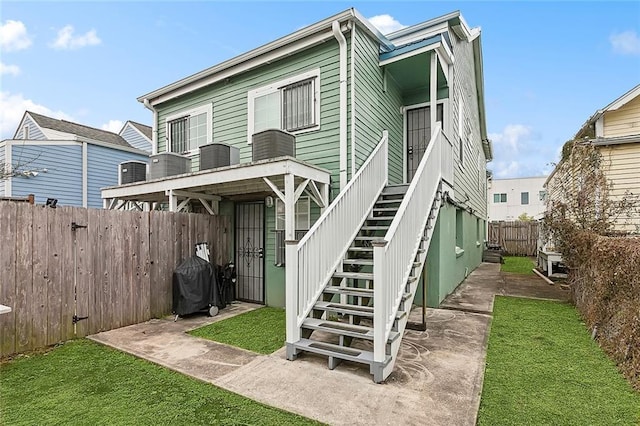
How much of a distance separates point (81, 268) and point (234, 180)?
8.62ft

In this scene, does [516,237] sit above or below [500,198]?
below

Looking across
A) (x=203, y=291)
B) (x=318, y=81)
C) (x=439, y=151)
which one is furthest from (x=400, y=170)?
(x=203, y=291)

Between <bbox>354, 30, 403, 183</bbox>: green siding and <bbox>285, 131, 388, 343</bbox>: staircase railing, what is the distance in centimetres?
54

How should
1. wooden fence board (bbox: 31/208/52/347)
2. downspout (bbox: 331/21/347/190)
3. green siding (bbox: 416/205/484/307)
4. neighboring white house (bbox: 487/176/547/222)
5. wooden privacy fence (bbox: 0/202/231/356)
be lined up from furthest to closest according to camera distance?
1. neighboring white house (bbox: 487/176/547/222)
2. green siding (bbox: 416/205/484/307)
3. downspout (bbox: 331/21/347/190)
4. wooden fence board (bbox: 31/208/52/347)
5. wooden privacy fence (bbox: 0/202/231/356)

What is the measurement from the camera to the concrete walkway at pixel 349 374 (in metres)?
2.84

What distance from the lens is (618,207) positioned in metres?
7.25

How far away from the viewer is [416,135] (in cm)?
833

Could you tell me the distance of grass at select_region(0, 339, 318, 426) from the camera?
8.93 feet

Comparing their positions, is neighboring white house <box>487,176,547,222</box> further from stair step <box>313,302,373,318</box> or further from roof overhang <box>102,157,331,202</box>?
stair step <box>313,302,373,318</box>

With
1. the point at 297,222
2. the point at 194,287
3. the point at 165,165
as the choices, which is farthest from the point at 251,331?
the point at 165,165

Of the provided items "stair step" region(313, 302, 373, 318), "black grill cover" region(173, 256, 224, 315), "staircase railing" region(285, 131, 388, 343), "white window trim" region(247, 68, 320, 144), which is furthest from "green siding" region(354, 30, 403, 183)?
"black grill cover" region(173, 256, 224, 315)

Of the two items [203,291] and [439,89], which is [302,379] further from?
[439,89]

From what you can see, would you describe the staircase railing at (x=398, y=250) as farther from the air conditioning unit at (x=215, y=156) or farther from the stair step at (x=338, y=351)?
the air conditioning unit at (x=215, y=156)

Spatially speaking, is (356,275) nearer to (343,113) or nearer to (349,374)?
(349,374)
